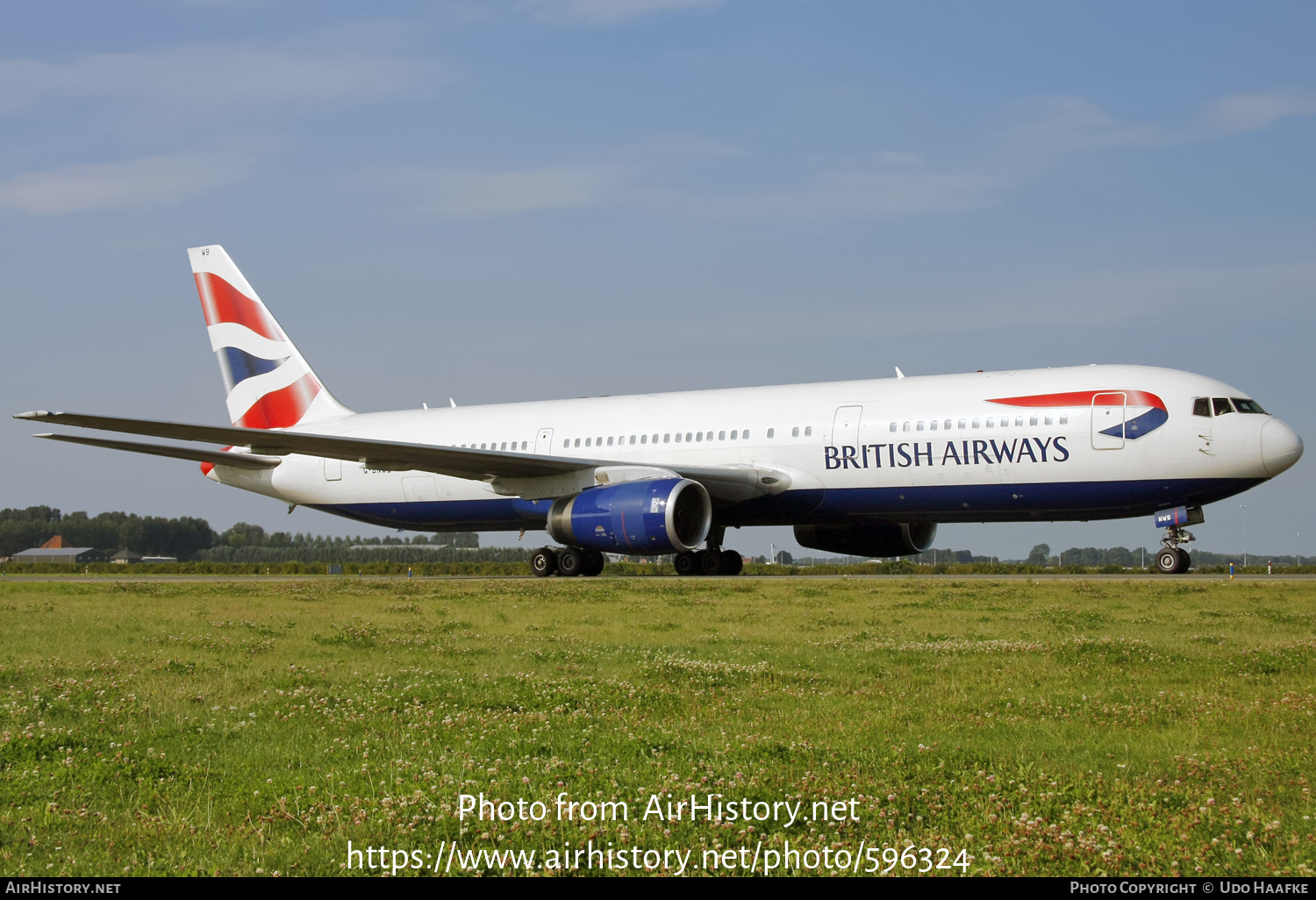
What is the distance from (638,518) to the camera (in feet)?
74.1

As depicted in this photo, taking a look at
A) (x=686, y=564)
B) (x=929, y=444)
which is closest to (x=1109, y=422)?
(x=929, y=444)

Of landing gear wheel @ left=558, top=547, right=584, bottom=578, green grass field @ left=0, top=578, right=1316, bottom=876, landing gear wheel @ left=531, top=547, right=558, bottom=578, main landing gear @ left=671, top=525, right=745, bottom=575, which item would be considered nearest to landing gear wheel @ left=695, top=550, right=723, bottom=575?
main landing gear @ left=671, top=525, right=745, bottom=575

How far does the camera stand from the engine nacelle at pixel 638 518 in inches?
883

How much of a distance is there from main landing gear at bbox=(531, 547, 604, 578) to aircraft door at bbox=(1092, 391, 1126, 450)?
11.1 m

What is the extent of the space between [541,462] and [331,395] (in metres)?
11.2

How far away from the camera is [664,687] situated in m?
7.77

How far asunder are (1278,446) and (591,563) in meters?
14.4

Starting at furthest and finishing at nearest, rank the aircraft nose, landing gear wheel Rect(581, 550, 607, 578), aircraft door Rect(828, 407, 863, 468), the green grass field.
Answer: landing gear wheel Rect(581, 550, 607, 578), aircraft door Rect(828, 407, 863, 468), the aircraft nose, the green grass field

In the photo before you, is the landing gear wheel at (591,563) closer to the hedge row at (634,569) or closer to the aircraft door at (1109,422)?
the hedge row at (634,569)

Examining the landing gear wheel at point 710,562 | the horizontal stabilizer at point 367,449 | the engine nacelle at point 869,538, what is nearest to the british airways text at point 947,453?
the engine nacelle at point 869,538

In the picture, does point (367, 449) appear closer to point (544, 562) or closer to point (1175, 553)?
point (544, 562)

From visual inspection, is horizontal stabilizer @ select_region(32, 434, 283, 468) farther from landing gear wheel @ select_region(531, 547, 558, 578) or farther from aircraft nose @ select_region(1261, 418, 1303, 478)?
aircraft nose @ select_region(1261, 418, 1303, 478)

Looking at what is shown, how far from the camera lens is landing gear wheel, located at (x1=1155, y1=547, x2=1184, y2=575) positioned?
22812mm
